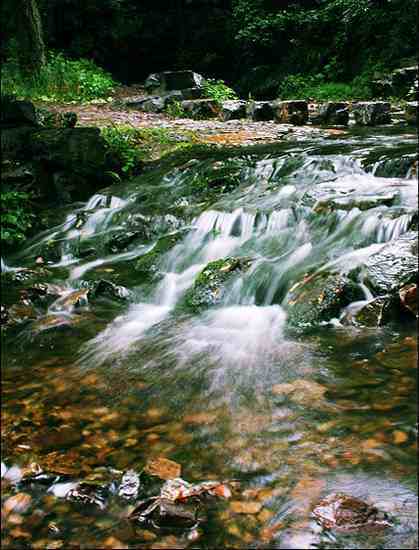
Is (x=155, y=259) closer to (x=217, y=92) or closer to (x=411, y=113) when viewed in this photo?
(x=411, y=113)

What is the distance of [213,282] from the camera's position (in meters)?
5.87

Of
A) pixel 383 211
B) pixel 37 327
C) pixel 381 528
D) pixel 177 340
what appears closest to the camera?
pixel 381 528

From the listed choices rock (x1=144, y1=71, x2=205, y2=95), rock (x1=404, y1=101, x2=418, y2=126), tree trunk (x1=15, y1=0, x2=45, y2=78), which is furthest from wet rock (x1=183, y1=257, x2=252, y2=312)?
rock (x1=144, y1=71, x2=205, y2=95)

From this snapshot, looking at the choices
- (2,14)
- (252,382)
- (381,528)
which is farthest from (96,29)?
(381,528)

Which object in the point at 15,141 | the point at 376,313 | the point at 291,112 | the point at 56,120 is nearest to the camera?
the point at 376,313

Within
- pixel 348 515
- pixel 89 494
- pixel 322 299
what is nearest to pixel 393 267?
pixel 322 299

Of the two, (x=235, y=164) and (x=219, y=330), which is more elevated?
(x=235, y=164)

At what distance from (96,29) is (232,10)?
17.9ft

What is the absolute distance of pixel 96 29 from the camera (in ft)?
72.3

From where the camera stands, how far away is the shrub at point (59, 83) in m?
14.4

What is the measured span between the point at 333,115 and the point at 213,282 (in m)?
8.48

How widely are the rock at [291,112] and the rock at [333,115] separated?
1.08 feet

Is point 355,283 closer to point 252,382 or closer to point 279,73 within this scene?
point 252,382

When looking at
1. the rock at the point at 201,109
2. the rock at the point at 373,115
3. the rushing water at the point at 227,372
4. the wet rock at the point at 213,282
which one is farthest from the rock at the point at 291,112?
the wet rock at the point at 213,282
